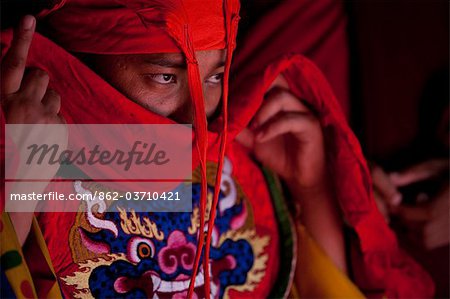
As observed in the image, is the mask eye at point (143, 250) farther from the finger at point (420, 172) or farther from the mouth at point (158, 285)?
the finger at point (420, 172)

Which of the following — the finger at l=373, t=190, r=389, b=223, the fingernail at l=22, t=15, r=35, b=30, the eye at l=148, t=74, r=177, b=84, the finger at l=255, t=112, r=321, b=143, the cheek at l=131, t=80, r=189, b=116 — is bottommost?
the finger at l=373, t=190, r=389, b=223

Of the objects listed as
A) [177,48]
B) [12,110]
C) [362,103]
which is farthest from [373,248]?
[12,110]

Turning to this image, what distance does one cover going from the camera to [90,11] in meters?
0.57

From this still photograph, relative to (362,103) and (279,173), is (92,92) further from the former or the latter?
(362,103)

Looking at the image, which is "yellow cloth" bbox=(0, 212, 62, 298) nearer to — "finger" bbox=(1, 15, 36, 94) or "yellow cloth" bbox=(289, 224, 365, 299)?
"finger" bbox=(1, 15, 36, 94)

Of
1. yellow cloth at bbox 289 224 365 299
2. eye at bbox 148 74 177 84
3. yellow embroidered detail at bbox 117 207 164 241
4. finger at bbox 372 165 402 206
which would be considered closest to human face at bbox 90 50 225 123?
eye at bbox 148 74 177 84

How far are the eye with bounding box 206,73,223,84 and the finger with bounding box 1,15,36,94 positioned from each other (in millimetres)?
208

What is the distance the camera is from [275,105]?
80cm

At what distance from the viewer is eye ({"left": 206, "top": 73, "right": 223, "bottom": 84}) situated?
641 millimetres

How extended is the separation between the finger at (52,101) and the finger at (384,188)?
0.60 metres

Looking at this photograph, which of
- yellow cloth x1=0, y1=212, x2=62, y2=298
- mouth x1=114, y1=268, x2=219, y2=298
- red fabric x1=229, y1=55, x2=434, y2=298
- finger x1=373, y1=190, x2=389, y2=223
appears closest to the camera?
yellow cloth x1=0, y1=212, x2=62, y2=298

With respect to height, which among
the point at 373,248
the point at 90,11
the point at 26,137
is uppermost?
the point at 90,11

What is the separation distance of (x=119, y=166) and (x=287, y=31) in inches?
20.1

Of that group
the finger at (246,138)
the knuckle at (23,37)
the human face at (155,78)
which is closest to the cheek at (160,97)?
the human face at (155,78)
